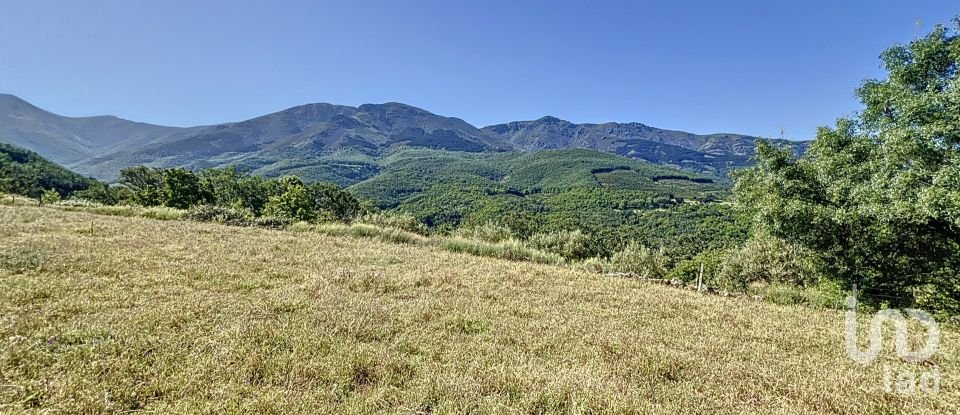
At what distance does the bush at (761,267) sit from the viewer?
1052 inches

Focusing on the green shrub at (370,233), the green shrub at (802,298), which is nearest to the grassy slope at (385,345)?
the green shrub at (802,298)

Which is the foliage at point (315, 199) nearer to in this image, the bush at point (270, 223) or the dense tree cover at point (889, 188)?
the bush at point (270, 223)

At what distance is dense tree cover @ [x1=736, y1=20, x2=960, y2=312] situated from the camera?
11.3 m

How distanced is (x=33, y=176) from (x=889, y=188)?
129 meters

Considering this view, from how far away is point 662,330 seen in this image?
8.55 m

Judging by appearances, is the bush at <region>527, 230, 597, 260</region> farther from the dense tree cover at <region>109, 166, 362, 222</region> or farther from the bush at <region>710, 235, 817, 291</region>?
the dense tree cover at <region>109, 166, 362, 222</region>

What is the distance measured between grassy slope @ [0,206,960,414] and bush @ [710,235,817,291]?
60.5 feet

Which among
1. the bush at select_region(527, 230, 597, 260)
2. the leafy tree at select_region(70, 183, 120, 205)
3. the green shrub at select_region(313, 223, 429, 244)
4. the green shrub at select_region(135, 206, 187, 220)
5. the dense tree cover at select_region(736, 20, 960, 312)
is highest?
the dense tree cover at select_region(736, 20, 960, 312)

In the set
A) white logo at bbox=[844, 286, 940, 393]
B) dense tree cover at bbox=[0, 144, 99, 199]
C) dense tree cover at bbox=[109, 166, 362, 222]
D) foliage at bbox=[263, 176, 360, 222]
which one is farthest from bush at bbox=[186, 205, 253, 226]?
dense tree cover at bbox=[0, 144, 99, 199]

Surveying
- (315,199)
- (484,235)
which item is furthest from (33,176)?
(484,235)

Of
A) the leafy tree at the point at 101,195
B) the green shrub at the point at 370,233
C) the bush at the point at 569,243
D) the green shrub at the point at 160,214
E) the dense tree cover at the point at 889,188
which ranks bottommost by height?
the bush at the point at 569,243

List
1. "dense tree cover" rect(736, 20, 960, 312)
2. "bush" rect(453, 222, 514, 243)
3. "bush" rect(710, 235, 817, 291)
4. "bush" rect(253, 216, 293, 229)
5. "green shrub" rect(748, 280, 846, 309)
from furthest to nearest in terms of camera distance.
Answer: "bush" rect(710, 235, 817, 291) < "bush" rect(453, 222, 514, 243) < "bush" rect(253, 216, 293, 229) < "green shrub" rect(748, 280, 846, 309) < "dense tree cover" rect(736, 20, 960, 312)

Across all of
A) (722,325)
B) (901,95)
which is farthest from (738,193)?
(722,325)

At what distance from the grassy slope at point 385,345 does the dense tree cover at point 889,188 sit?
145 inches
